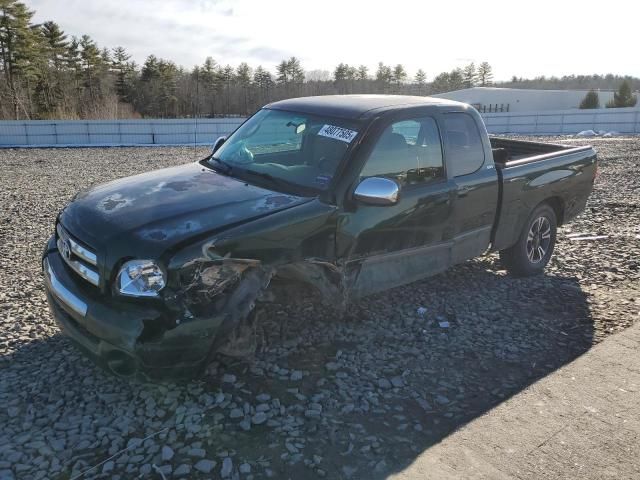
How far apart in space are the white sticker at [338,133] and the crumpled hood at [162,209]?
0.72 metres

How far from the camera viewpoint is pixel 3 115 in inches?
1619

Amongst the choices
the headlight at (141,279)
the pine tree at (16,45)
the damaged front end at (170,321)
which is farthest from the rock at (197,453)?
the pine tree at (16,45)

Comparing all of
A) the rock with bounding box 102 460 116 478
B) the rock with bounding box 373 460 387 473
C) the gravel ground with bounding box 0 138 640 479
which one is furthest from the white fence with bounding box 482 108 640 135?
the rock with bounding box 102 460 116 478

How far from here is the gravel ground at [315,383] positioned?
110 inches

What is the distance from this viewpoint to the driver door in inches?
149

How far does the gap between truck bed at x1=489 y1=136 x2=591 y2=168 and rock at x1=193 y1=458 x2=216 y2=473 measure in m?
3.87

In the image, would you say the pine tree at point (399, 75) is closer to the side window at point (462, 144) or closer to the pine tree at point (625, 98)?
the pine tree at point (625, 98)

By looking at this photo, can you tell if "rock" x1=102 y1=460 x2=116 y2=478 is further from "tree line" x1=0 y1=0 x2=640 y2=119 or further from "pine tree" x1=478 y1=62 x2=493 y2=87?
"pine tree" x1=478 y1=62 x2=493 y2=87

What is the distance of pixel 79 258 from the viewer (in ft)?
10.7

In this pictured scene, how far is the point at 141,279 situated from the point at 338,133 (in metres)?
1.93

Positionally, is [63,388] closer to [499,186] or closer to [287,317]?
[287,317]

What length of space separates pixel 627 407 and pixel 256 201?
2781 millimetres

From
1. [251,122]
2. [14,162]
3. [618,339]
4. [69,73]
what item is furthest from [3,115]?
[618,339]

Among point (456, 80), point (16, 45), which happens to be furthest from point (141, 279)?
point (456, 80)
